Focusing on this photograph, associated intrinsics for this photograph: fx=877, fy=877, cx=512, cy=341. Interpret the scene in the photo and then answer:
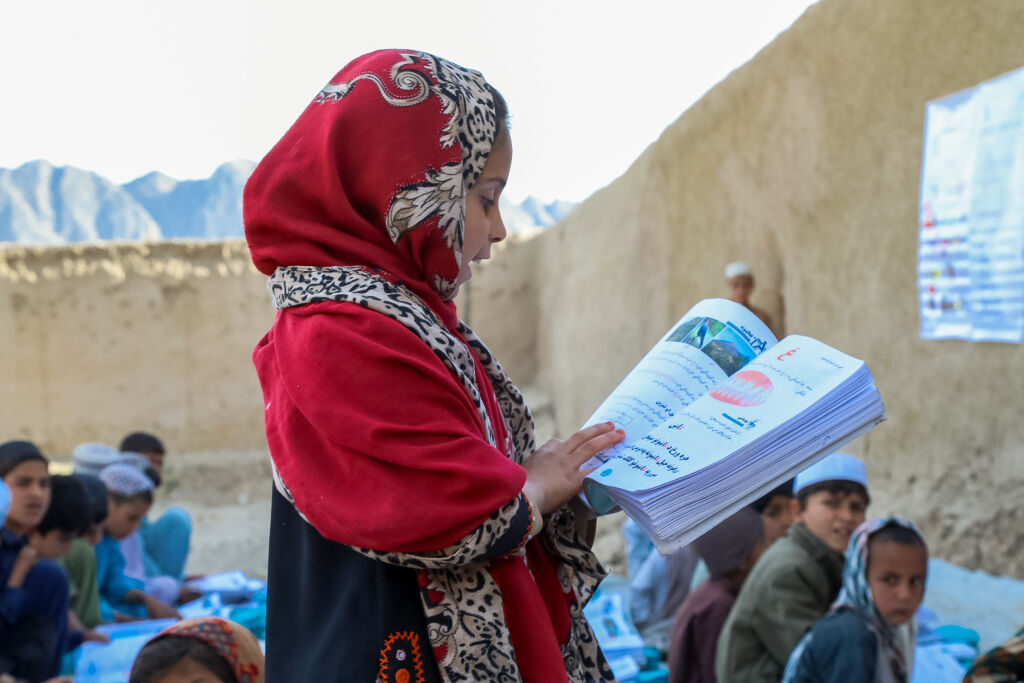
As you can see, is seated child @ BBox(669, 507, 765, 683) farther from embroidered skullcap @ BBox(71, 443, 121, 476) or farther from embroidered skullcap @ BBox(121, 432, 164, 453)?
embroidered skullcap @ BBox(121, 432, 164, 453)

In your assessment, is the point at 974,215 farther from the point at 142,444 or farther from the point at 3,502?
the point at 142,444

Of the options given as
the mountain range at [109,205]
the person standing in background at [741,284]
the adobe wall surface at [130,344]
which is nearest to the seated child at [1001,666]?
the person standing in background at [741,284]

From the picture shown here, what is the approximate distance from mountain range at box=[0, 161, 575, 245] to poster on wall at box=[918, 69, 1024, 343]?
36.3 feet

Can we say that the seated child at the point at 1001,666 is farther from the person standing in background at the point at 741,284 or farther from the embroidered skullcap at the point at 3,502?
the person standing in background at the point at 741,284

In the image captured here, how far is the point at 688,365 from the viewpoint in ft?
3.76

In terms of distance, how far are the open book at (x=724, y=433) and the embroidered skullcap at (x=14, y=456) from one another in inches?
109

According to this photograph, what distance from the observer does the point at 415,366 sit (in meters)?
0.85

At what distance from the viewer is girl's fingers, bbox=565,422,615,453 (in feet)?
3.33

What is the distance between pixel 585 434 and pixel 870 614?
1.36m

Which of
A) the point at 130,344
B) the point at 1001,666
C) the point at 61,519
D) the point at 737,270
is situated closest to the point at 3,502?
the point at 61,519

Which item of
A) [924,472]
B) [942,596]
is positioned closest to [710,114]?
[924,472]

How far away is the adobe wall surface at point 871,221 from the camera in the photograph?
3.66m

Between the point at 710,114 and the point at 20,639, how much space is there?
5371mm

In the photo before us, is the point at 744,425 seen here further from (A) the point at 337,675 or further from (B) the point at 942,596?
(B) the point at 942,596
